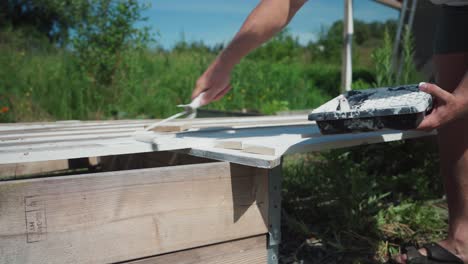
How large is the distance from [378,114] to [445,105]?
210mm

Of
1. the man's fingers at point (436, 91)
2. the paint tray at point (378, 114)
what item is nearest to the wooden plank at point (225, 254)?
the paint tray at point (378, 114)

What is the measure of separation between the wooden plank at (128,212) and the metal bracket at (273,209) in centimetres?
2

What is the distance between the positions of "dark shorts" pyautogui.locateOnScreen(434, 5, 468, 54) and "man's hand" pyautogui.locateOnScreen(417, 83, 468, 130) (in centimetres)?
50

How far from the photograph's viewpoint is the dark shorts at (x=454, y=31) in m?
1.60

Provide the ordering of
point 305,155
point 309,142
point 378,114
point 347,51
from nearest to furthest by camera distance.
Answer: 1. point 378,114
2. point 309,142
3. point 305,155
4. point 347,51

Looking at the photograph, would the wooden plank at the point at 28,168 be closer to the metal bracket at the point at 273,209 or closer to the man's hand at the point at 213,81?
the man's hand at the point at 213,81

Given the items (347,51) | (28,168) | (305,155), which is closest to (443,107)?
(28,168)

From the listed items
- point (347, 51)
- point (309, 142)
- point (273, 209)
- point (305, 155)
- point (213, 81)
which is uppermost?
point (347, 51)

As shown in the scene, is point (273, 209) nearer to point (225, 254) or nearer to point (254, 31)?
point (225, 254)

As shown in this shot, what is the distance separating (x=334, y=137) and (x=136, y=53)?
5207 millimetres

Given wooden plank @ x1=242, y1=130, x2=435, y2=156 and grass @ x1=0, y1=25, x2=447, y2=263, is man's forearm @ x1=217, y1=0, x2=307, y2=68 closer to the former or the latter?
wooden plank @ x1=242, y1=130, x2=435, y2=156

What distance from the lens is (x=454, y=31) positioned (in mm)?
1629

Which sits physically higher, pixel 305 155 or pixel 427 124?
pixel 427 124

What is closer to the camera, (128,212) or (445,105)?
(128,212)
